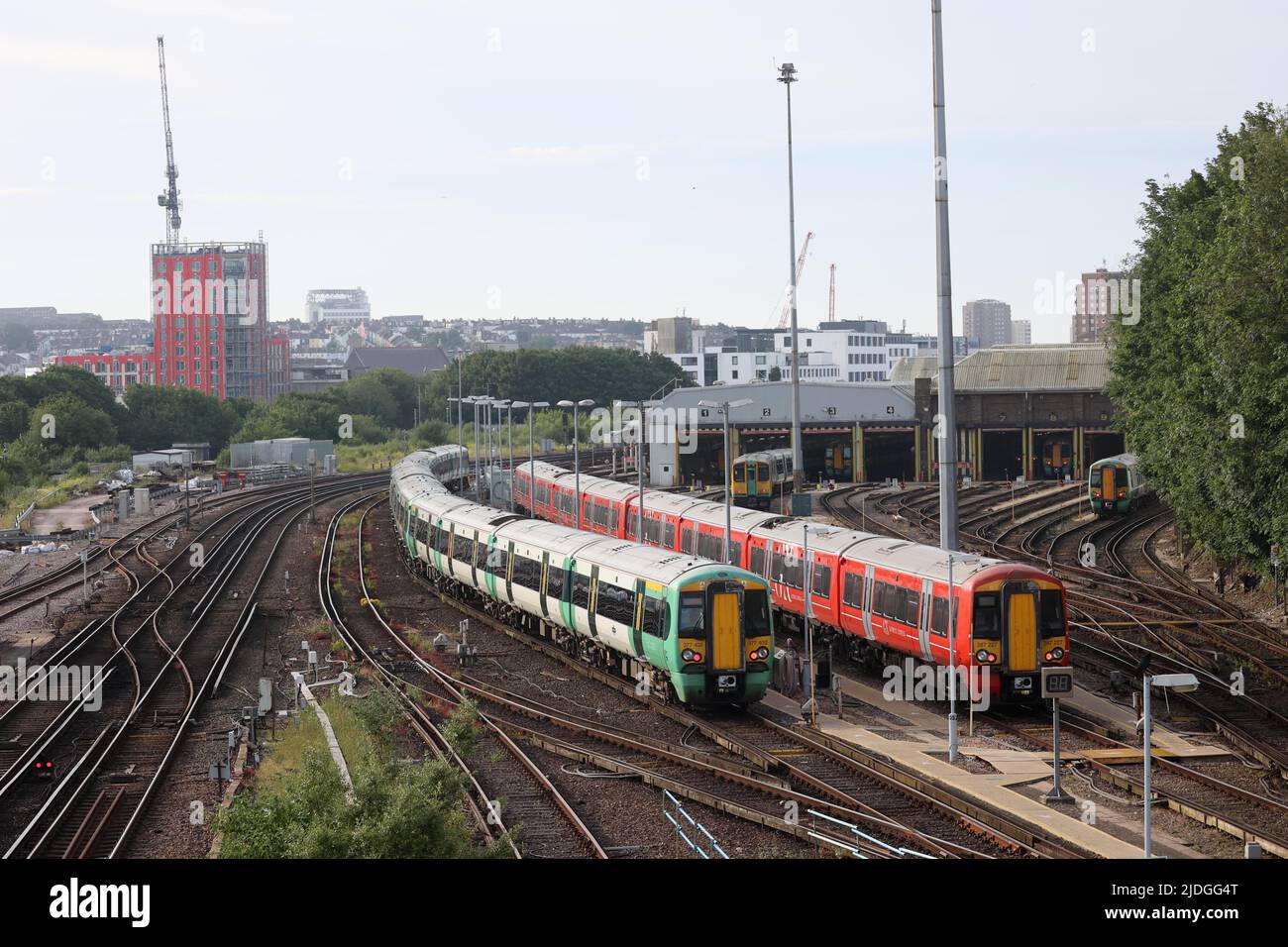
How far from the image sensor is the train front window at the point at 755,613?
23.7 m

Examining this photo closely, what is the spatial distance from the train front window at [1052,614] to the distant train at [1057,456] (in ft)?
194

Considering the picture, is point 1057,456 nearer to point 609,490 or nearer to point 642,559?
point 609,490

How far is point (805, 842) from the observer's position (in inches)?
636

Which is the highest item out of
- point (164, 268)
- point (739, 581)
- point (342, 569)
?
point (164, 268)

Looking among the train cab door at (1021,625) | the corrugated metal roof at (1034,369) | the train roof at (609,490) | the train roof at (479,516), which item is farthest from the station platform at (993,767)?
the corrugated metal roof at (1034,369)

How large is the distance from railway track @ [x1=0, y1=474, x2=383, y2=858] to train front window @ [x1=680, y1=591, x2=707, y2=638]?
28.2ft

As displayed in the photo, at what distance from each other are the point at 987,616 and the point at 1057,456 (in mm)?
60791

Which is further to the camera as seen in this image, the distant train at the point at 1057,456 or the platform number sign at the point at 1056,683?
the distant train at the point at 1057,456

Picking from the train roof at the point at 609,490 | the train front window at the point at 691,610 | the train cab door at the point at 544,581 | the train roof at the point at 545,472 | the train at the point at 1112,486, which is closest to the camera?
the train front window at the point at 691,610

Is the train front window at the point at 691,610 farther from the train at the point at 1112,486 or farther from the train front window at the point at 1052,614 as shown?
the train at the point at 1112,486

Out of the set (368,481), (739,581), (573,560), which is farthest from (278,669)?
(368,481)
